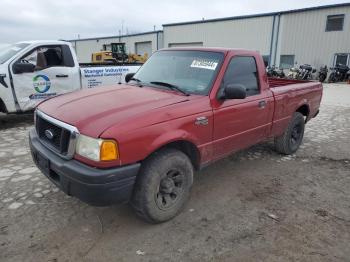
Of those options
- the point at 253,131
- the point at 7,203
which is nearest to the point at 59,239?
the point at 7,203

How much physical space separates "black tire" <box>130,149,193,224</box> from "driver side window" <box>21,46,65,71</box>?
506cm

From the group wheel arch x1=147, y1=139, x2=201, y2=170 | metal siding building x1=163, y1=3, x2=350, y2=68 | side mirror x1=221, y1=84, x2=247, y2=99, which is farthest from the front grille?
metal siding building x1=163, y1=3, x2=350, y2=68

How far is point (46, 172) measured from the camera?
3184 mm

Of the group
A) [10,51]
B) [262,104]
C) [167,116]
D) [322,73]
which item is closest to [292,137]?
[262,104]

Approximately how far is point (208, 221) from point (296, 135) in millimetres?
3112

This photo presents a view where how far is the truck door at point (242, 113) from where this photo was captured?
3.76 meters

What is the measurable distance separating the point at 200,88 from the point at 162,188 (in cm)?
127

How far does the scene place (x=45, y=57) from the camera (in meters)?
7.15

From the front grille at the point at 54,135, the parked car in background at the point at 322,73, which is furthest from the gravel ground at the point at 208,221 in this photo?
the parked car in background at the point at 322,73

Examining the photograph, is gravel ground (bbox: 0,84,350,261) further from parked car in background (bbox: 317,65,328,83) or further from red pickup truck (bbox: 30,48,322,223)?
parked car in background (bbox: 317,65,328,83)

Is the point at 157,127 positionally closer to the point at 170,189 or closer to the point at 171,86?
the point at 170,189

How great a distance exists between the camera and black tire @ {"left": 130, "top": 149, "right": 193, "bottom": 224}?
9.90ft

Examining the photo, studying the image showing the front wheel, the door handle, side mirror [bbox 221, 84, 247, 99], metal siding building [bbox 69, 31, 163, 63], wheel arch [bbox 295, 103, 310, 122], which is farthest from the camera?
metal siding building [bbox 69, 31, 163, 63]

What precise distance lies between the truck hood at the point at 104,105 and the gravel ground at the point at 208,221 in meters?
1.10
